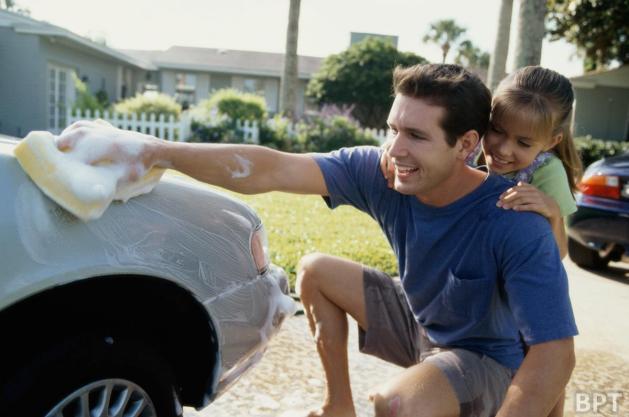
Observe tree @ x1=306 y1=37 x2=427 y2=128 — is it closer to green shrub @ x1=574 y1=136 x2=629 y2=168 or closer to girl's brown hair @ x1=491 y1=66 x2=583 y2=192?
green shrub @ x1=574 y1=136 x2=629 y2=168

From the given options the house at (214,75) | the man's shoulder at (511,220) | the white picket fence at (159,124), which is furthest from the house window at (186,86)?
the man's shoulder at (511,220)

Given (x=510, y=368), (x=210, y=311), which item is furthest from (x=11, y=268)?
(x=510, y=368)

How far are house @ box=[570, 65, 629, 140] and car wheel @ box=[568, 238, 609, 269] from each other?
2047 cm

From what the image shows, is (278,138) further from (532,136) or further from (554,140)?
(532,136)

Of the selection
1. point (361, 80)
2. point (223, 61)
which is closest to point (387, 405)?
point (361, 80)

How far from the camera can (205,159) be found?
7.37 ft

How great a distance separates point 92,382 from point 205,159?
807 millimetres

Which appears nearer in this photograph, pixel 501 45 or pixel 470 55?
pixel 501 45

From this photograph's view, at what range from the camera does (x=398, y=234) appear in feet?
8.02

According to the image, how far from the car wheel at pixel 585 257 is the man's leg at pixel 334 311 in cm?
425

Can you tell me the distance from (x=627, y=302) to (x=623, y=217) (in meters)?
0.72

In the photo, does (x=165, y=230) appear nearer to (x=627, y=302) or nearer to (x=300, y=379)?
(x=300, y=379)

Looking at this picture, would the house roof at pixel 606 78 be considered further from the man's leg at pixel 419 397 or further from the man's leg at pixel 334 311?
the man's leg at pixel 419 397

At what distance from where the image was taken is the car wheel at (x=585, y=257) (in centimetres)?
631
